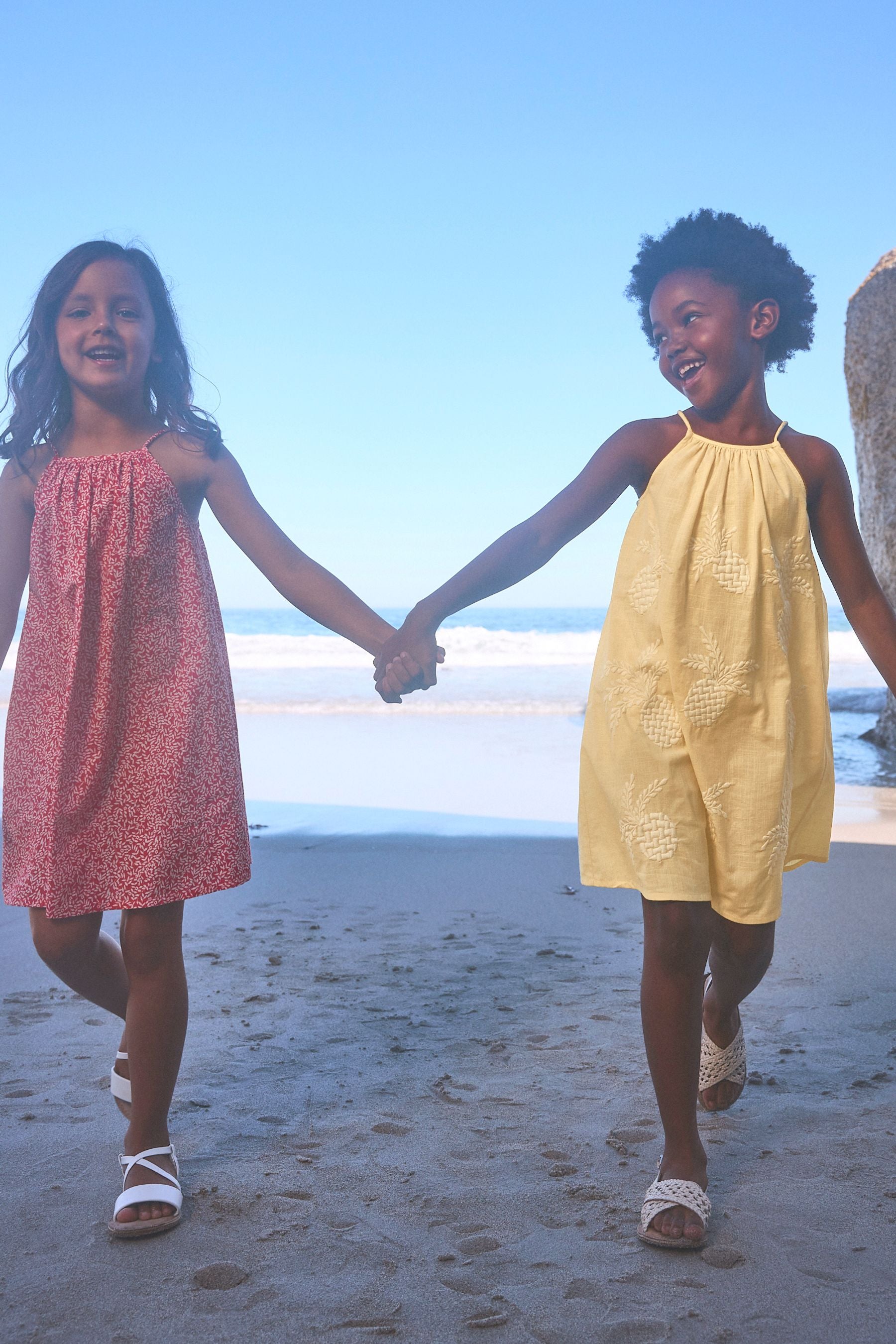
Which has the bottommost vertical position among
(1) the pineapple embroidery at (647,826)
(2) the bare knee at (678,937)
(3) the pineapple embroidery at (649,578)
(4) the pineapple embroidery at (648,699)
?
(2) the bare knee at (678,937)

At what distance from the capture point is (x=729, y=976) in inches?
98.2

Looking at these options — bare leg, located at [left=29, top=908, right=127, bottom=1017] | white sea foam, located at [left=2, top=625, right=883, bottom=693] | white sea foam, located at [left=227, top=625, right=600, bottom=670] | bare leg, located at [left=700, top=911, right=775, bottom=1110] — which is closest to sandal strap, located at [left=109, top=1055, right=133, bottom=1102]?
bare leg, located at [left=29, top=908, right=127, bottom=1017]

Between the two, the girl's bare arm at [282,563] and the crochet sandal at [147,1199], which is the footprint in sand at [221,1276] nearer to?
the crochet sandal at [147,1199]

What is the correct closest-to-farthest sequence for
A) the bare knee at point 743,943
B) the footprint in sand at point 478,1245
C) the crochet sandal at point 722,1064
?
the footprint in sand at point 478,1245 < the bare knee at point 743,943 < the crochet sandal at point 722,1064

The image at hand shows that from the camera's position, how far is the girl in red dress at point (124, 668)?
2.27 m

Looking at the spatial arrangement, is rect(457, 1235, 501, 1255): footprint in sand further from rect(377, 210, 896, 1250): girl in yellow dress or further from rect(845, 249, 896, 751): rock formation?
rect(845, 249, 896, 751): rock formation

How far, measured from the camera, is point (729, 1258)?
200 centimetres

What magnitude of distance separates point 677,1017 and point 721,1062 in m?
0.58

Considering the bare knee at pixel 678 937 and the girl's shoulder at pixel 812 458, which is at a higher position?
the girl's shoulder at pixel 812 458

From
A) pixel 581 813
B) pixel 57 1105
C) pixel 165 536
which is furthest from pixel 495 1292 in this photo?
pixel 165 536

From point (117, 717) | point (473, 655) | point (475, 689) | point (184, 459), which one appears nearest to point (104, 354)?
point (184, 459)

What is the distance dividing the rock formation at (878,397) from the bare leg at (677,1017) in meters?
6.40

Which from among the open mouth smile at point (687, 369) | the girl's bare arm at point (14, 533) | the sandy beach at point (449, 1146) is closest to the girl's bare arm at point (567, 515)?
the open mouth smile at point (687, 369)

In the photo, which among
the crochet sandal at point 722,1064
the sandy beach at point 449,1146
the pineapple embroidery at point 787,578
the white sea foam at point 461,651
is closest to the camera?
the sandy beach at point 449,1146
